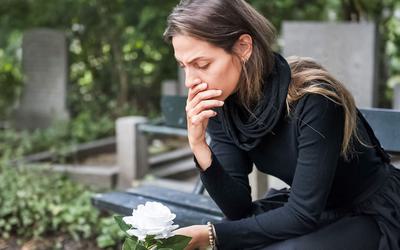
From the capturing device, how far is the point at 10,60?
8.32 m

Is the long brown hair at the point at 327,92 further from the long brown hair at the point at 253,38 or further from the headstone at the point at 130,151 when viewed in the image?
the headstone at the point at 130,151

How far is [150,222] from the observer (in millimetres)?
1711

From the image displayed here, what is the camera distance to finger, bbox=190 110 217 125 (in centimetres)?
195

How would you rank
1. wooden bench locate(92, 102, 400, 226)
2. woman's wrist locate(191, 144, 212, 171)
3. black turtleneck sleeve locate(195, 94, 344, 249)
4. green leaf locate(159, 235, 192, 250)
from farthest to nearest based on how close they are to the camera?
1. wooden bench locate(92, 102, 400, 226)
2. woman's wrist locate(191, 144, 212, 171)
3. black turtleneck sleeve locate(195, 94, 344, 249)
4. green leaf locate(159, 235, 192, 250)

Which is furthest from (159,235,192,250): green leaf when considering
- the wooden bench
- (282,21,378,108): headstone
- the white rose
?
(282,21,378,108): headstone

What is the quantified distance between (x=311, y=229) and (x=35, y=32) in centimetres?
638

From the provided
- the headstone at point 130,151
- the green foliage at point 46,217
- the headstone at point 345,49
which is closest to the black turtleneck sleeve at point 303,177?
the green foliage at point 46,217

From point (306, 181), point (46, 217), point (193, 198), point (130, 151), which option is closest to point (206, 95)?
point (306, 181)

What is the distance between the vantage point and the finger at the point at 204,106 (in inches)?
75.6

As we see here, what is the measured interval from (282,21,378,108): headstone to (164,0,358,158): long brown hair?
277 cm

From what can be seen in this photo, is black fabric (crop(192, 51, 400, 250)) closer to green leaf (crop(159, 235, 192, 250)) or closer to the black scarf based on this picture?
the black scarf

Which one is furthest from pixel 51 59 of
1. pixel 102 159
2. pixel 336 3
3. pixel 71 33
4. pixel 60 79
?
pixel 336 3

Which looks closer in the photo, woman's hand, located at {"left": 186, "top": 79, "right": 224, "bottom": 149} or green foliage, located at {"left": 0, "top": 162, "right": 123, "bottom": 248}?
woman's hand, located at {"left": 186, "top": 79, "right": 224, "bottom": 149}

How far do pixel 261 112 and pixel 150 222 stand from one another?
55 cm
